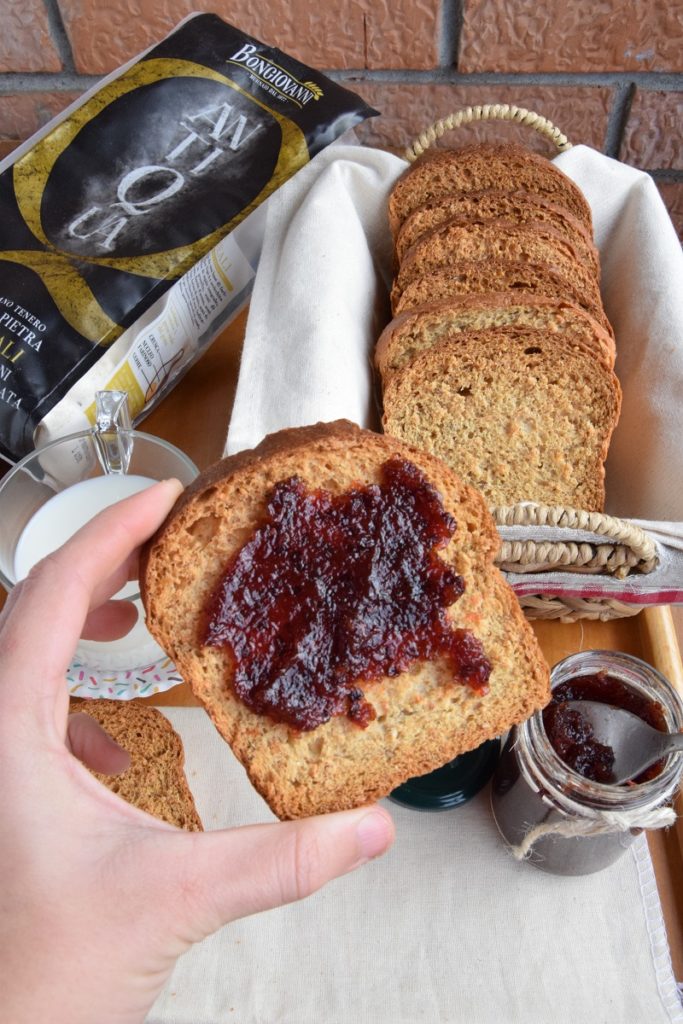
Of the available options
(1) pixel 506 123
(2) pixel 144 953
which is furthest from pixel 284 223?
(2) pixel 144 953

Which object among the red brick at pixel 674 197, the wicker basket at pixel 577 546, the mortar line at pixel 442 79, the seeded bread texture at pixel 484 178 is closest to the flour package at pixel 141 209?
the seeded bread texture at pixel 484 178

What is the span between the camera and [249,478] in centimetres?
114

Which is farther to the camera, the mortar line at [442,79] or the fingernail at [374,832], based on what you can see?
the mortar line at [442,79]

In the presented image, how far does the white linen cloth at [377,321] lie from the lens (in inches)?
61.9

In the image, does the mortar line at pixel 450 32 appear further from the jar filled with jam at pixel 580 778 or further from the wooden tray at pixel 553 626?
the jar filled with jam at pixel 580 778

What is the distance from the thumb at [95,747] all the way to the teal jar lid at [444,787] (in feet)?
1.57

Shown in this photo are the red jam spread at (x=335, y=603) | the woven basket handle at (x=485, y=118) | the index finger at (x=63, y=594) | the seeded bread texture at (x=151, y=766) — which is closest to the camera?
the index finger at (x=63, y=594)

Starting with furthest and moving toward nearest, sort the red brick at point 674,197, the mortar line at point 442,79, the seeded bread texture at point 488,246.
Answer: the red brick at point 674,197, the mortar line at point 442,79, the seeded bread texture at point 488,246

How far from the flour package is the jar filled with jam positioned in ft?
3.55

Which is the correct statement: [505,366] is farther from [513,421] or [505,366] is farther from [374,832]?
[374,832]

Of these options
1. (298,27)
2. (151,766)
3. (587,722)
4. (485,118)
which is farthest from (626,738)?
(298,27)

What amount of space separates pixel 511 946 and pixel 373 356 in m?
1.17

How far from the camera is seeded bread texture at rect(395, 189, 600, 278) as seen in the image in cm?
175

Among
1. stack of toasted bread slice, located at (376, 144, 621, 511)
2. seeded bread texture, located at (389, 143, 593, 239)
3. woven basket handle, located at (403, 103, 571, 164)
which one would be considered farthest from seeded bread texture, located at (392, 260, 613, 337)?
woven basket handle, located at (403, 103, 571, 164)
